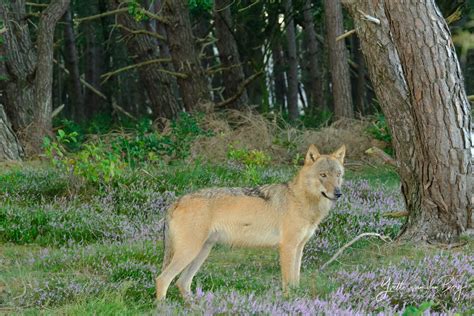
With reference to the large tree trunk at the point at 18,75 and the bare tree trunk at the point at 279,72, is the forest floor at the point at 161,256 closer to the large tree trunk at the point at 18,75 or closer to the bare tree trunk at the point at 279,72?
the large tree trunk at the point at 18,75

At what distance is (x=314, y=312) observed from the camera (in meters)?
5.97

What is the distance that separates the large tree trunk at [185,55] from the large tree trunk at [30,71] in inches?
147

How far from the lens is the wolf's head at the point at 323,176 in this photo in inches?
312

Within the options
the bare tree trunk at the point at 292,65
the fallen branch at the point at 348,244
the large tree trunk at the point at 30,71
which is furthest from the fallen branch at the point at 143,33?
the fallen branch at the point at 348,244

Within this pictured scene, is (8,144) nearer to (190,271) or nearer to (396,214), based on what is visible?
(396,214)

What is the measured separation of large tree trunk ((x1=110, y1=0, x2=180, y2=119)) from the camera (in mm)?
21984

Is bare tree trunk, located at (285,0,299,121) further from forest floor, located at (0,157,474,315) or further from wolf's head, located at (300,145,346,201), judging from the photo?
wolf's head, located at (300,145,346,201)

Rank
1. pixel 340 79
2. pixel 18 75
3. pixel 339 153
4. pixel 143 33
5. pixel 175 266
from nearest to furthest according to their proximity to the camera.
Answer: pixel 175 266
pixel 339 153
pixel 18 75
pixel 340 79
pixel 143 33

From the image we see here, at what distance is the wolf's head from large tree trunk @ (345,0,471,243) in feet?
4.80

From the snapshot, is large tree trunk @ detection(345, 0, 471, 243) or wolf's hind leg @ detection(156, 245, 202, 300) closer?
wolf's hind leg @ detection(156, 245, 202, 300)

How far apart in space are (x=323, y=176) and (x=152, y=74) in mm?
14609

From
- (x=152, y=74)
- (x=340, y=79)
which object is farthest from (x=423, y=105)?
(x=152, y=74)

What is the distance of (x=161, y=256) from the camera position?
885 centimetres

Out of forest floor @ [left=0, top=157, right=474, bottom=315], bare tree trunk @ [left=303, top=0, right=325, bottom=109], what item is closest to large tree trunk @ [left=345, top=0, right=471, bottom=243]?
forest floor @ [left=0, top=157, right=474, bottom=315]
